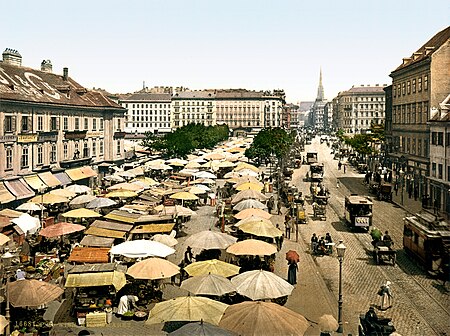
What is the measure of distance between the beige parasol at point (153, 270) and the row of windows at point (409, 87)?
38.7 meters

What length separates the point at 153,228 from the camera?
27.8 metres

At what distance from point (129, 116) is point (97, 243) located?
505 feet

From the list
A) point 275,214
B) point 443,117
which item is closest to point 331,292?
point 275,214

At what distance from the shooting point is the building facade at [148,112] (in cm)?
17450

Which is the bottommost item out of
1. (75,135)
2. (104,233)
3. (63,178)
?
(104,233)

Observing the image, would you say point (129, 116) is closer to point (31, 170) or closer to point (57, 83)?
point (57, 83)

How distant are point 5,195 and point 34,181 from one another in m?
5.78

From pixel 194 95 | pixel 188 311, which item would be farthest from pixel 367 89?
pixel 188 311

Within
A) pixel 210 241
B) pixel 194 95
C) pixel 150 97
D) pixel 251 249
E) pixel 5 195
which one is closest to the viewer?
pixel 251 249

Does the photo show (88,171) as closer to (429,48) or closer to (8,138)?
(8,138)

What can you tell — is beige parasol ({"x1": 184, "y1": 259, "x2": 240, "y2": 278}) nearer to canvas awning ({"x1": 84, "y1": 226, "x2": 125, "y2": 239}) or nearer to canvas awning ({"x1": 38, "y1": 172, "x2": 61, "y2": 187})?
canvas awning ({"x1": 84, "y1": 226, "x2": 125, "y2": 239})

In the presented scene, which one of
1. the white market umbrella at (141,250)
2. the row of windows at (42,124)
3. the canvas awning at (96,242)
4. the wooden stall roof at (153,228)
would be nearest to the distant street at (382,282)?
the white market umbrella at (141,250)

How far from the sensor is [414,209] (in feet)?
136

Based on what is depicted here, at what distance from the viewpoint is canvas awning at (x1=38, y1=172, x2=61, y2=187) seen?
141 ft
